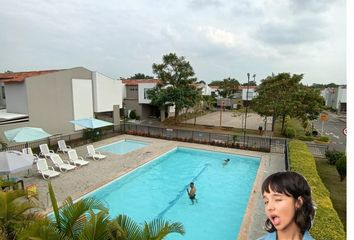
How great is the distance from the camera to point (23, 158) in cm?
959

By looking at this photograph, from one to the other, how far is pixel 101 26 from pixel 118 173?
40.4 feet

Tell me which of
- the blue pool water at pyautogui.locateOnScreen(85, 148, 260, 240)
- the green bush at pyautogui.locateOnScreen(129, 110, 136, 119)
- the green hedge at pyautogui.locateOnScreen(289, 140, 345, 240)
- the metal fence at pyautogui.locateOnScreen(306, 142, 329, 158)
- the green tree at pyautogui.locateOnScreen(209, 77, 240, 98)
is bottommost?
the blue pool water at pyautogui.locateOnScreen(85, 148, 260, 240)

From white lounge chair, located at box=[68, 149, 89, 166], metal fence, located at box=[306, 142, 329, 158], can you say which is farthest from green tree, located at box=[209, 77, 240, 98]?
white lounge chair, located at box=[68, 149, 89, 166]

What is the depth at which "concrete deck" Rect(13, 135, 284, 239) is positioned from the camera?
880cm

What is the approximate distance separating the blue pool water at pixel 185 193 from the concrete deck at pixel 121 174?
59 cm

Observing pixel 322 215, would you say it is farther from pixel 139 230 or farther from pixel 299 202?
pixel 299 202

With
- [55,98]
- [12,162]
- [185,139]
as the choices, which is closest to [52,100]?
[55,98]

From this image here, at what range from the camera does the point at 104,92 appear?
23188 mm

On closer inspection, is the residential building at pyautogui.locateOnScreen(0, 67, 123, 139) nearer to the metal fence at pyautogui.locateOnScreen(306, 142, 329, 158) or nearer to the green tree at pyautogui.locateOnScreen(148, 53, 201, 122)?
the green tree at pyautogui.locateOnScreen(148, 53, 201, 122)

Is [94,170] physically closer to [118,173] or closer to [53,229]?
[118,173]

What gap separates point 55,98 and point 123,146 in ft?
21.9

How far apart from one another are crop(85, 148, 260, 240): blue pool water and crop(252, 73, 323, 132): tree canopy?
27.4 ft

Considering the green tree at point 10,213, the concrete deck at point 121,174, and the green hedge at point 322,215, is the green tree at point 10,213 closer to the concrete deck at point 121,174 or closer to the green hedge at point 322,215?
the concrete deck at point 121,174

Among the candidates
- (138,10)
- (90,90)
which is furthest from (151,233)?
(90,90)
